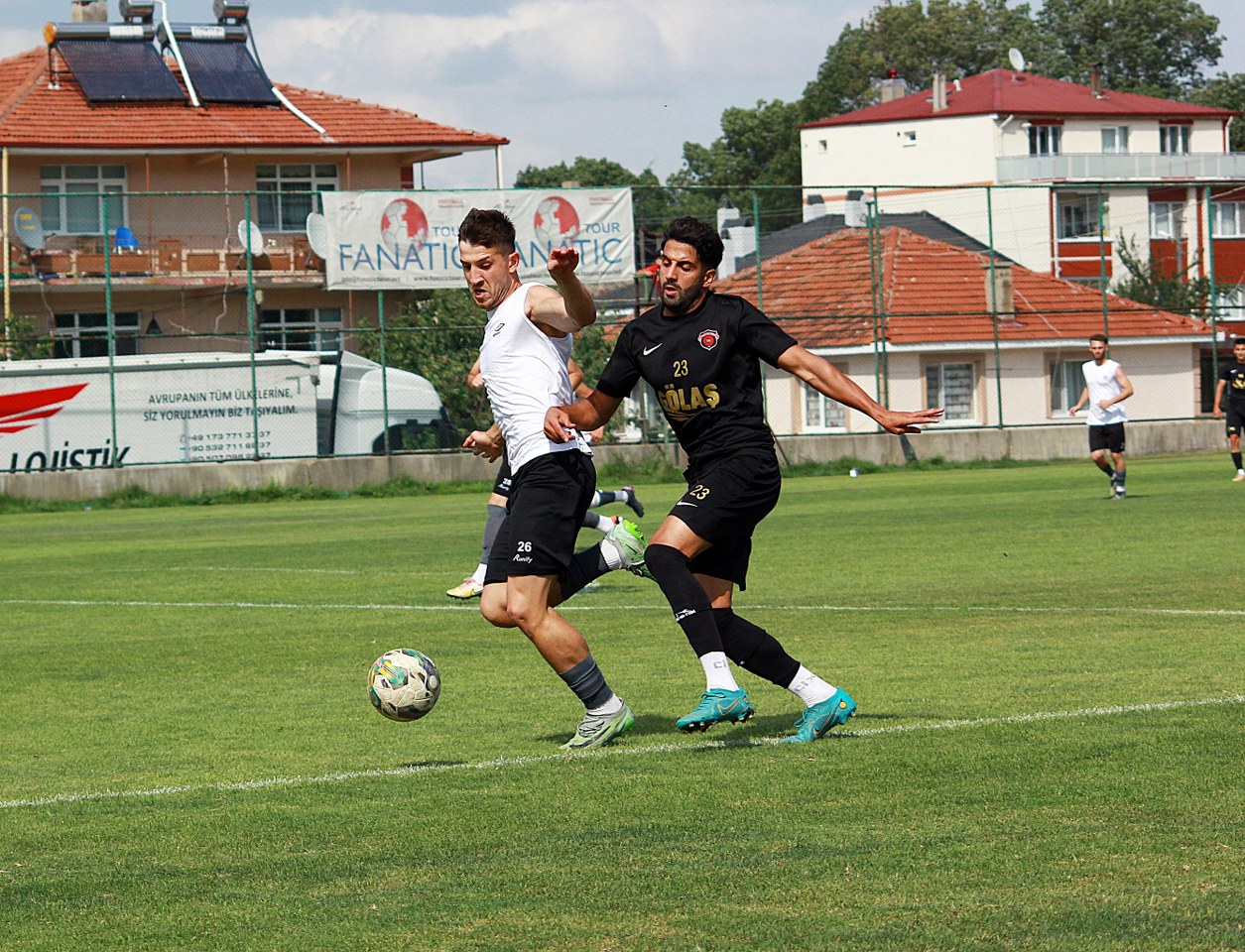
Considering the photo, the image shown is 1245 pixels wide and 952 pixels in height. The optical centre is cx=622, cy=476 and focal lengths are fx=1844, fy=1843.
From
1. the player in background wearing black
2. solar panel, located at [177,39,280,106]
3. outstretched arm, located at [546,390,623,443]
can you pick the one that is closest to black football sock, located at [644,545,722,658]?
outstretched arm, located at [546,390,623,443]

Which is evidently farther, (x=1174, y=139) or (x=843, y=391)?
(x=1174, y=139)

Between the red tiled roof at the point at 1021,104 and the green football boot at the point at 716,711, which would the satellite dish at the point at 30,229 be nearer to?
the green football boot at the point at 716,711

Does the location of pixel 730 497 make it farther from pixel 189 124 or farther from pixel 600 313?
pixel 189 124

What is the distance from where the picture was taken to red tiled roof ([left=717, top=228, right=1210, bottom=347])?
126 feet

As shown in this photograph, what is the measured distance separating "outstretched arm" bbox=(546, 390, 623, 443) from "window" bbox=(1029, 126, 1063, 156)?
78924mm

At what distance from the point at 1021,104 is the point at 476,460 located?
2203 inches

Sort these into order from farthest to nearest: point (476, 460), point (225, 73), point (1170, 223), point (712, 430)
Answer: point (1170, 223), point (225, 73), point (476, 460), point (712, 430)

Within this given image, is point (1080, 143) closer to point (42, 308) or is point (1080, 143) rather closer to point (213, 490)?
point (42, 308)

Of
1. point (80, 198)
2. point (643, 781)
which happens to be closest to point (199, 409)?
point (80, 198)

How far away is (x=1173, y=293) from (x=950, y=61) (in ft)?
245

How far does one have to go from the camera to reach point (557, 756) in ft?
23.0

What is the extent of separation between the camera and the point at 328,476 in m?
32.0

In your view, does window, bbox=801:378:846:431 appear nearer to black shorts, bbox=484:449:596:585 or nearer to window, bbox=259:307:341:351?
window, bbox=259:307:341:351

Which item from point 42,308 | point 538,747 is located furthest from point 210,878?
point 42,308
